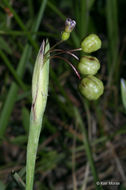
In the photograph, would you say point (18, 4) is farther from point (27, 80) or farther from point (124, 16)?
point (124, 16)

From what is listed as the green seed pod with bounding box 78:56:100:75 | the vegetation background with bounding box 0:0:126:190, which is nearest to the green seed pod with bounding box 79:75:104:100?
the green seed pod with bounding box 78:56:100:75

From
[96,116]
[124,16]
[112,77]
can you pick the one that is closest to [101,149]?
[96,116]

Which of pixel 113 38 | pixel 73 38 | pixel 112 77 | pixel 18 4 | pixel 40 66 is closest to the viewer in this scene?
pixel 40 66

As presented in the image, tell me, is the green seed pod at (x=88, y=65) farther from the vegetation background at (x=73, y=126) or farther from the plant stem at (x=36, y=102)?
the vegetation background at (x=73, y=126)

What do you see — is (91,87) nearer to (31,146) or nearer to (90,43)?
(90,43)

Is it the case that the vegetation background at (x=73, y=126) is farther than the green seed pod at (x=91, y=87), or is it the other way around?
the vegetation background at (x=73, y=126)

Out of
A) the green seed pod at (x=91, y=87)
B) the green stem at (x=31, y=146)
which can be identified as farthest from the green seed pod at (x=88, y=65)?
the green stem at (x=31, y=146)

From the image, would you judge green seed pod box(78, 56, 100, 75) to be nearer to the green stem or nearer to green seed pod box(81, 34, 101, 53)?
green seed pod box(81, 34, 101, 53)

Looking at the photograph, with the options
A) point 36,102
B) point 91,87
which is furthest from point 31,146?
point 91,87

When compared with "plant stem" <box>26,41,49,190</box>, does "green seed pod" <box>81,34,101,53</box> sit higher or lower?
higher
